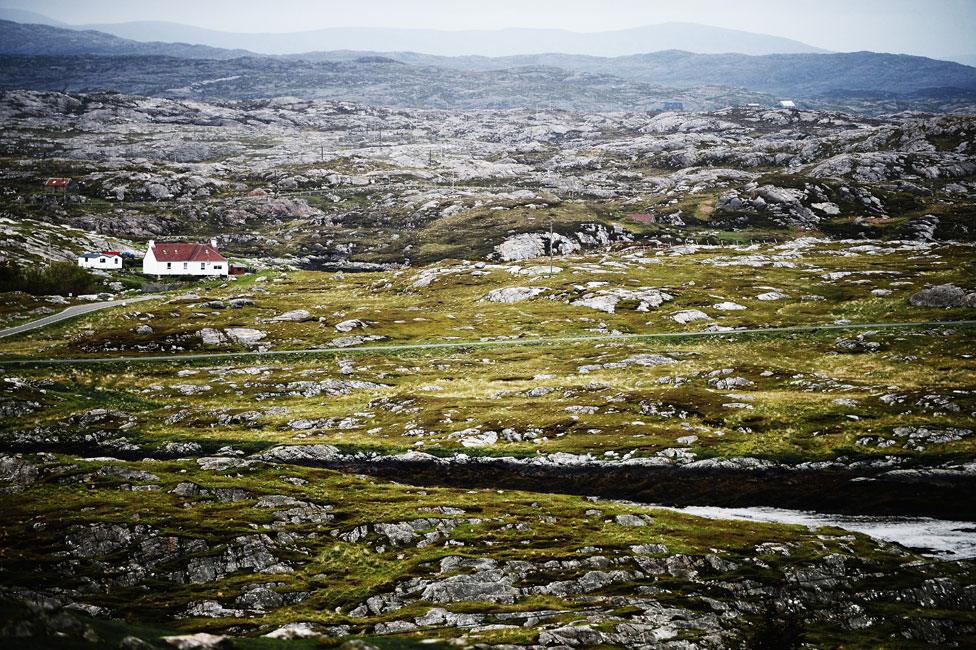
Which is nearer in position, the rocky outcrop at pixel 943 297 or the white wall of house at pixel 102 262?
the rocky outcrop at pixel 943 297

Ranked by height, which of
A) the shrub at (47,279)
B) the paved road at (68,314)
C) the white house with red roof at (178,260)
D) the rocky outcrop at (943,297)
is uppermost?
the rocky outcrop at (943,297)

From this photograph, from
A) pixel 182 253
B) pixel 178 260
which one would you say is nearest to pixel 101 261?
pixel 178 260

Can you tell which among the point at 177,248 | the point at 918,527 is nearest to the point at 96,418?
the point at 918,527

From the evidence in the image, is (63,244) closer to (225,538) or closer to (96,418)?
(96,418)

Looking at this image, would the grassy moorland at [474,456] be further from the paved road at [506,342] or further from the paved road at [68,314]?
the paved road at [68,314]

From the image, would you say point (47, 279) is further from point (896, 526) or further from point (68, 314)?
point (896, 526)

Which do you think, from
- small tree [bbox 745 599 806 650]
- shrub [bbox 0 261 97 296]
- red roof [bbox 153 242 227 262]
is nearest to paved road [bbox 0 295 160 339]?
shrub [bbox 0 261 97 296]

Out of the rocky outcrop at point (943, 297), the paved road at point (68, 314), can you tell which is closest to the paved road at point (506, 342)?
the rocky outcrop at point (943, 297)
